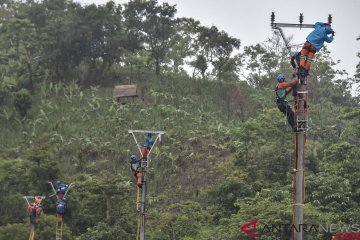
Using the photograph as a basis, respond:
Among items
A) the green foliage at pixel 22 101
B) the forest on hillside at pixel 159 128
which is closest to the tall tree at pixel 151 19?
the forest on hillside at pixel 159 128

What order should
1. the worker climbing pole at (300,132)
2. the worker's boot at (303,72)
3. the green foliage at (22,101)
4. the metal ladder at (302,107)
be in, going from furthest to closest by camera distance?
the green foliage at (22,101)
the worker's boot at (303,72)
the metal ladder at (302,107)
the worker climbing pole at (300,132)

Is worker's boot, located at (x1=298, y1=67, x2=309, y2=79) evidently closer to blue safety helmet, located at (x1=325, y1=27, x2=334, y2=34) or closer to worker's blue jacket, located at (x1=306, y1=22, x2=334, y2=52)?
worker's blue jacket, located at (x1=306, y1=22, x2=334, y2=52)

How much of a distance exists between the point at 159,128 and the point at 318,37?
31690 millimetres

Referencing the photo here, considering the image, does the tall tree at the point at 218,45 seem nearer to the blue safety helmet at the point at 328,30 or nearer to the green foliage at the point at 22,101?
the green foliage at the point at 22,101

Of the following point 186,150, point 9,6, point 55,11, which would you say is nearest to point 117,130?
point 186,150

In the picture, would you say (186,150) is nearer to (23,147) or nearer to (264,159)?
(264,159)

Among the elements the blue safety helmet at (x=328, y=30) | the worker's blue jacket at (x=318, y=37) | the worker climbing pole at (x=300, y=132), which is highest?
the blue safety helmet at (x=328, y=30)

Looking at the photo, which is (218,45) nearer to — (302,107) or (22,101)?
(22,101)

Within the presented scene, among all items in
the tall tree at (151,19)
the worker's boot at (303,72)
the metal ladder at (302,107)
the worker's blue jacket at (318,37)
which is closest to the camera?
the metal ladder at (302,107)

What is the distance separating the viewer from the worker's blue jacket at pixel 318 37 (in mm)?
11102

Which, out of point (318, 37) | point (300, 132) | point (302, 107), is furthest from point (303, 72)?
point (300, 132)

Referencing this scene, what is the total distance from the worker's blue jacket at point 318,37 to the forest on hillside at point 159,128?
40.0 ft

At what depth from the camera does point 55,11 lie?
57.8m

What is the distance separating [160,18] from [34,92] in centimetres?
1150
